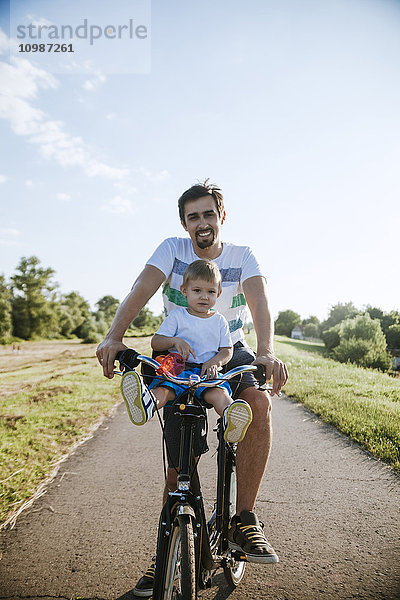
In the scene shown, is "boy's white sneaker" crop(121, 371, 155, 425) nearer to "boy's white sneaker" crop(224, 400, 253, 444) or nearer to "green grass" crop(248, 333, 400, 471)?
"boy's white sneaker" crop(224, 400, 253, 444)

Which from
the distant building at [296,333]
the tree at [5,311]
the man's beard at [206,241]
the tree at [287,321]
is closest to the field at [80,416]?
the man's beard at [206,241]

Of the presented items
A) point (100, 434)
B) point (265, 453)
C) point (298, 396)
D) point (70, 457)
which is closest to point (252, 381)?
point (265, 453)

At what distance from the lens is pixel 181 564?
1671mm

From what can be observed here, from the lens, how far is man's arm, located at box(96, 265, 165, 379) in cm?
217

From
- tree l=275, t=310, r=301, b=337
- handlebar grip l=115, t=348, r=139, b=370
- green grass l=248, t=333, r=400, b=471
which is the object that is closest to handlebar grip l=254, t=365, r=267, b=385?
handlebar grip l=115, t=348, r=139, b=370

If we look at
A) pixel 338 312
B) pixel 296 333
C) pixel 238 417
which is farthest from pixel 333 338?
pixel 296 333

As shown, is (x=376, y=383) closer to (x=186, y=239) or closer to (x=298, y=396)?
(x=298, y=396)

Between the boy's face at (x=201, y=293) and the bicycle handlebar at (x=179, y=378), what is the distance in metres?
0.46

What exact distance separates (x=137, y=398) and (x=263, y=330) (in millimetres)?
1072

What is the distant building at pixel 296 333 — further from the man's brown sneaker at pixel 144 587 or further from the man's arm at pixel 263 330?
the man's brown sneaker at pixel 144 587

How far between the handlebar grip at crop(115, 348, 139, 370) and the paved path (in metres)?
1.33

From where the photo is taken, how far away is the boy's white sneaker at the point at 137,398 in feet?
5.87

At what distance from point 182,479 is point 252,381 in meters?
0.68

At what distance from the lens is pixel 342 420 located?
19.8 feet
